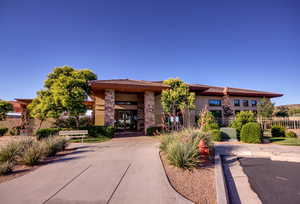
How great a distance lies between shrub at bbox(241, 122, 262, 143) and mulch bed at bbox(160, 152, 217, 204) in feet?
22.8

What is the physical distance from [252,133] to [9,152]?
43.7 ft

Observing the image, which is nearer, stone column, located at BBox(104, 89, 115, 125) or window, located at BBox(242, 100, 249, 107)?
stone column, located at BBox(104, 89, 115, 125)

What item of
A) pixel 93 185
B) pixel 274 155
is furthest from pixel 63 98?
pixel 274 155

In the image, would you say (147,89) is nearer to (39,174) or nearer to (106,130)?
(106,130)

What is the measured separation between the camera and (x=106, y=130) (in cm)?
1210

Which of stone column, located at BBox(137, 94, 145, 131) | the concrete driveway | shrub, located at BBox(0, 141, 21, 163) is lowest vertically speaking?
the concrete driveway

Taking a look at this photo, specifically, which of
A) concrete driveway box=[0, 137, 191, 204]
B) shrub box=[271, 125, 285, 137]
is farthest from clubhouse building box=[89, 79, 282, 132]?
concrete driveway box=[0, 137, 191, 204]

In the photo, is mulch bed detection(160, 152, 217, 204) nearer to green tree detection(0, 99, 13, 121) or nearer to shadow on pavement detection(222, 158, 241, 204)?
shadow on pavement detection(222, 158, 241, 204)

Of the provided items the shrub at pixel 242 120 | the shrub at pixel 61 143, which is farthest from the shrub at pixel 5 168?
the shrub at pixel 242 120

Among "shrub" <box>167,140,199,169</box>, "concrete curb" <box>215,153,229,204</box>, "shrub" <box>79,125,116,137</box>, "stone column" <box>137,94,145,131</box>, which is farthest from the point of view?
"stone column" <box>137,94,145,131</box>

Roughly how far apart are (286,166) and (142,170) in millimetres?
5671

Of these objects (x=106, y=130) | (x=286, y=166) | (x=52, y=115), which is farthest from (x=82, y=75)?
(x=286, y=166)

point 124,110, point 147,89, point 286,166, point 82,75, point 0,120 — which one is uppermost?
point 82,75

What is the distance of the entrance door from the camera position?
640 inches
